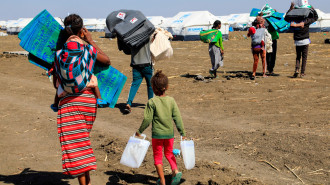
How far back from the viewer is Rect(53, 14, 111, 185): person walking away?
363cm

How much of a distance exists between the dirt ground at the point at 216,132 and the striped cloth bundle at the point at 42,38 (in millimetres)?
1394

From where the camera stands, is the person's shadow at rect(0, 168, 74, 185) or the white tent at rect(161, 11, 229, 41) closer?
the person's shadow at rect(0, 168, 74, 185)

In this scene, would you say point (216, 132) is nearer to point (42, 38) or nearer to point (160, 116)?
point (160, 116)

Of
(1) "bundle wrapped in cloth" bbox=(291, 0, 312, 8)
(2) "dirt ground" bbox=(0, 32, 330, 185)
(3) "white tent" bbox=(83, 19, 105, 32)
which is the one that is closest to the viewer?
(2) "dirt ground" bbox=(0, 32, 330, 185)

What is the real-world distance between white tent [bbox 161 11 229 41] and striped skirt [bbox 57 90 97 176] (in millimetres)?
29739

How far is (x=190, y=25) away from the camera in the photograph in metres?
33.7

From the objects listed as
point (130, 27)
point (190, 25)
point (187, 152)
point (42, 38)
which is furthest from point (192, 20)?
point (187, 152)

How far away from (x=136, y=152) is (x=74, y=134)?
24.6 inches

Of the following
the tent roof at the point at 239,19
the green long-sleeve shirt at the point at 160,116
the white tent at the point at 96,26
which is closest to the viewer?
the green long-sleeve shirt at the point at 160,116

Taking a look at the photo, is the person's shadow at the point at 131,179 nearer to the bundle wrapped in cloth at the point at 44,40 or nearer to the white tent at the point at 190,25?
the bundle wrapped in cloth at the point at 44,40

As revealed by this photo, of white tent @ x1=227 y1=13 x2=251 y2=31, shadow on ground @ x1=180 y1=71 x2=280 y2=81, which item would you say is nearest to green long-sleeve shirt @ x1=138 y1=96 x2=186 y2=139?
shadow on ground @ x1=180 y1=71 x2=280 y2=81

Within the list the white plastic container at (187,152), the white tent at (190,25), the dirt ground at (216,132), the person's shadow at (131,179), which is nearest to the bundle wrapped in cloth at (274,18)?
the dirt ground at (216,132)

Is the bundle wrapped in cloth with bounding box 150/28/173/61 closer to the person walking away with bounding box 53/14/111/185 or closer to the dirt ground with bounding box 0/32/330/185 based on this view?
the dirt ground with bounding box 0/32/330/185

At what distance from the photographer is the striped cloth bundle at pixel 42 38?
4.11m
